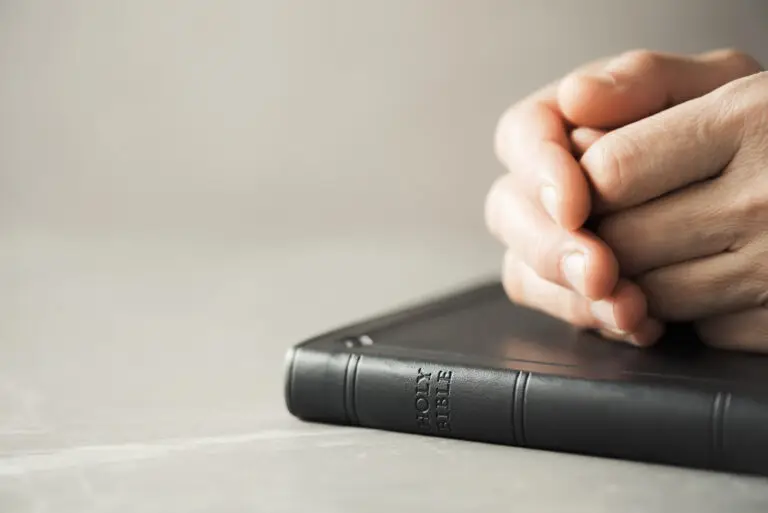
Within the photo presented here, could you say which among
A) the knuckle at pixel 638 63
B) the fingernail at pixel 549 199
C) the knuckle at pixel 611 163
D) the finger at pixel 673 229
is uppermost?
the knuckle at pixel 638 63

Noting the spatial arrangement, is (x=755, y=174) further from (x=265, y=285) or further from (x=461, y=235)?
(x=461, y=235)

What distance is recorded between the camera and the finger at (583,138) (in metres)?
0.84

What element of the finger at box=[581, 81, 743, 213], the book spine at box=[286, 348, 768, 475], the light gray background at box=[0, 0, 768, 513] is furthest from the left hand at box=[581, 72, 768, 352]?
the light gray background at box=[0, 0, 768, 513]

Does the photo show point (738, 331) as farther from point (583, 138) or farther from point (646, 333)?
point (583, 138)

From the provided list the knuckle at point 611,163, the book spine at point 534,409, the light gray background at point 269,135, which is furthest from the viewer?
the light gray background at point 269,135

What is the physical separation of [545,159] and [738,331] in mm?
181

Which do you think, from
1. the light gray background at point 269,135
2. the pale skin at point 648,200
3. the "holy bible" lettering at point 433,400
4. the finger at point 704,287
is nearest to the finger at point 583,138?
the pale skin at point 648,200

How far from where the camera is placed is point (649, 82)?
85cm

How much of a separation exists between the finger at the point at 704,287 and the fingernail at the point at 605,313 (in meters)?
0.04

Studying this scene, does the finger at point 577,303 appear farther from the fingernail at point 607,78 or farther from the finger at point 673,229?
the fingernail at point 607,78

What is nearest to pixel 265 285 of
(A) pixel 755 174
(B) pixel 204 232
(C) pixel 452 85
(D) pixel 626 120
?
(B) pixel 204 232

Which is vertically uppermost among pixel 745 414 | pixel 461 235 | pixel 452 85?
pixel 452 85

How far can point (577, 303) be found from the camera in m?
0.86

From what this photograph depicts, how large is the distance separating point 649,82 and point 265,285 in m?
0.67
